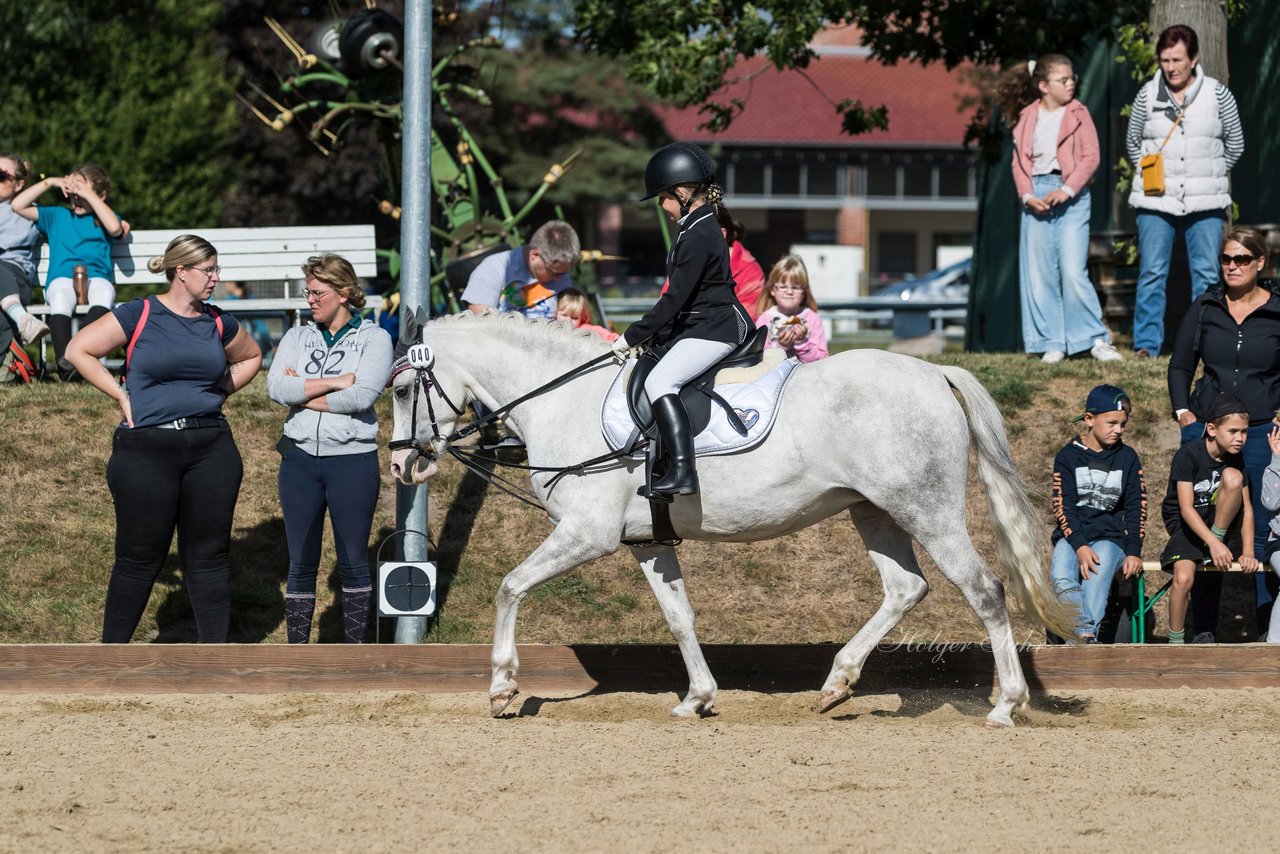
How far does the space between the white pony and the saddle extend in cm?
20

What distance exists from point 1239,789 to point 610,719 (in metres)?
2.74

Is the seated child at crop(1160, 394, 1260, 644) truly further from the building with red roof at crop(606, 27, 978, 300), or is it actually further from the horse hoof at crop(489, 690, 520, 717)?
the building with red roof at crop(606, 27, 978, 300)

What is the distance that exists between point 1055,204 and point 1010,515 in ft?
14.8

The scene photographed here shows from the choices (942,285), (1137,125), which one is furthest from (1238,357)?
(942,285)

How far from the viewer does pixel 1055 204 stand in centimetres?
1111

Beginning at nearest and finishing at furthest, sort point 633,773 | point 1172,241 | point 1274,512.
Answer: point 633,773, point 1274,512, point 1172,241

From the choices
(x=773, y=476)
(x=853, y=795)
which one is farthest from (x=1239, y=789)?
(x=773, y=476)

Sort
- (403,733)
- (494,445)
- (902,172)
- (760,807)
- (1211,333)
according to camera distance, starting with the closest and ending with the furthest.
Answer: (760,807) < (403,733) < (494,445) < (1211,333) < (902,172)

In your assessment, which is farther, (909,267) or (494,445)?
(909,267)

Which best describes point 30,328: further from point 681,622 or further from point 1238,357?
point 1238,357

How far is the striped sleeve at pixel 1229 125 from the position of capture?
10773 millimetres

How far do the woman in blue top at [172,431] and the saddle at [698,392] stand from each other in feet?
7.13

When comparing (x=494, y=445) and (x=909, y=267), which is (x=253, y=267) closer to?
(x=494, y=445)

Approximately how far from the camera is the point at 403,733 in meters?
6.78
